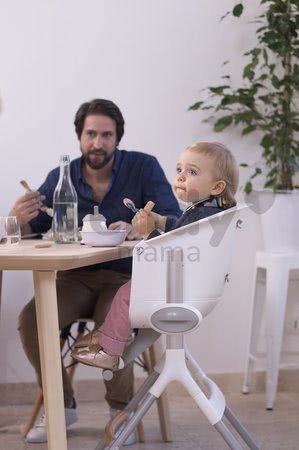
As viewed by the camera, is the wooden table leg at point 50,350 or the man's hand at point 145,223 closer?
the wooden table leg at point 50,350

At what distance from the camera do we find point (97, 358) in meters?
2.14

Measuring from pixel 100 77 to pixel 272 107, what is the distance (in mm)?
810

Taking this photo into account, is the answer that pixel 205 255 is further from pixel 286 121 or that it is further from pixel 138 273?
pixel 286 121

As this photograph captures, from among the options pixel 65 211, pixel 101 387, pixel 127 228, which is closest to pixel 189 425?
pixel 101 387

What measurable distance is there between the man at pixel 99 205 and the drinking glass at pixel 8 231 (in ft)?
1.08

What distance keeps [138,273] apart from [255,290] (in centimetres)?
161

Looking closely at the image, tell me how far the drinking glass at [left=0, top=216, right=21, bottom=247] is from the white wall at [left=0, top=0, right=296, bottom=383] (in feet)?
3.59

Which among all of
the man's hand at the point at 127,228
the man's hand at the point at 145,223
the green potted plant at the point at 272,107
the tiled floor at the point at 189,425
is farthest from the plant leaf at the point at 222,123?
the man's hand at the point at 145,223

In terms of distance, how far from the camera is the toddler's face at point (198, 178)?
228 centimetres

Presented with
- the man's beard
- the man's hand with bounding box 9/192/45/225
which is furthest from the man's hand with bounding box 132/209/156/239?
the man's beard

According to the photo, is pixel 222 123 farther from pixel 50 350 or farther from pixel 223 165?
pixel 50 350

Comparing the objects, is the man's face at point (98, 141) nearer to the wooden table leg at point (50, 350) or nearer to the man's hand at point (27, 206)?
the man's hand at point (27, 206)

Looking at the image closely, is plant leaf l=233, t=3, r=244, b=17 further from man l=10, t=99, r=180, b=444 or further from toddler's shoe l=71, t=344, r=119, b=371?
toddler's shoe l=71, t=344, r=119, b=371

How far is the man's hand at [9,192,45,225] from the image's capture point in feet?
9.14
